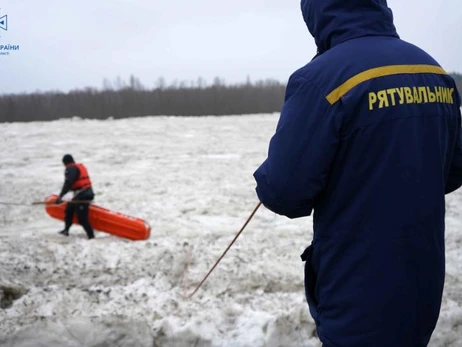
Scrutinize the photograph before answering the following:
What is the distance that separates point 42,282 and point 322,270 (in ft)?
11.8

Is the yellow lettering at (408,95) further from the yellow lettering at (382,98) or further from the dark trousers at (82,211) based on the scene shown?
the dark trousers at (82,211)

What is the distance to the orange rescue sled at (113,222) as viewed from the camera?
6.25m

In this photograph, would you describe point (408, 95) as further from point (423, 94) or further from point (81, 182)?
point (81, 182)

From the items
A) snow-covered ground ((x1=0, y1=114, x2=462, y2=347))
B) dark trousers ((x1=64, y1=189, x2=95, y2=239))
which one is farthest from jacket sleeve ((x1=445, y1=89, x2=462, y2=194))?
dark trousers ((x1=64, y1=189, x2=95, y2=239))

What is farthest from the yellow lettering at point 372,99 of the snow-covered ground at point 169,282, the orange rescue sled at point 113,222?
the orange rescue sled at point 113,222

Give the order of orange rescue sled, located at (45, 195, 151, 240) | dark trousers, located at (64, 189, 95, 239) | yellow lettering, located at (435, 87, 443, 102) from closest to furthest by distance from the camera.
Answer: yellow lettering, located at (435, 87, 443, 102) → orange rescue sled, located at (45, 195, 151, 240) → dark trousers, located at (64, 189, 95, 239)

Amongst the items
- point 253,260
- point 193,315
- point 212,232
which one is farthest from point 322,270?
point 212,232

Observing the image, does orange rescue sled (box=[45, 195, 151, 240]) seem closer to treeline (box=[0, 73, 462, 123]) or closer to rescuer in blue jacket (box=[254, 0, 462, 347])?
rescuer in blue jacket (box=[254, 0, 462, 347])

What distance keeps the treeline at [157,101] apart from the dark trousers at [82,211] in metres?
28.9

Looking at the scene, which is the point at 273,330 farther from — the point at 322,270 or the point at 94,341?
the point at 322,270

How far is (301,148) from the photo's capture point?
1.31 meters

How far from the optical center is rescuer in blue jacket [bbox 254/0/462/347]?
131 centimetres

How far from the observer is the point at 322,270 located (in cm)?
146

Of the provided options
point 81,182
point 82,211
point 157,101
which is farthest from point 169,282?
point 157,101
